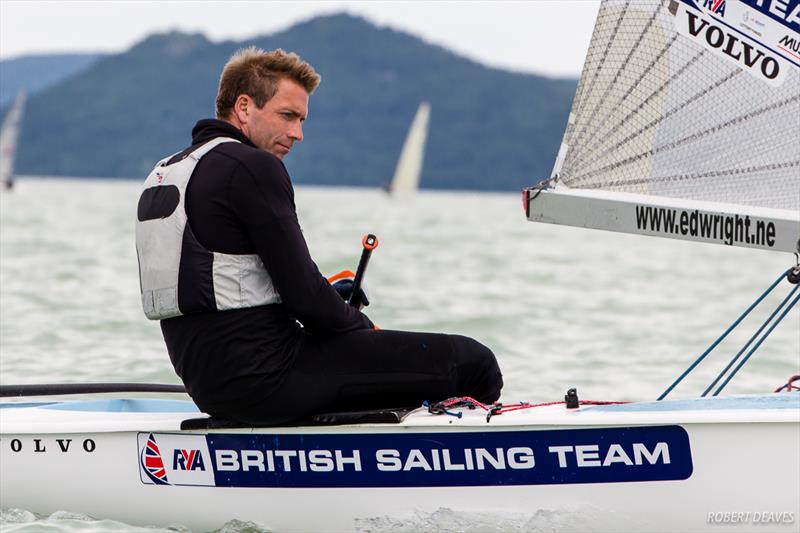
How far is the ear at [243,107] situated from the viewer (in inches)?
115

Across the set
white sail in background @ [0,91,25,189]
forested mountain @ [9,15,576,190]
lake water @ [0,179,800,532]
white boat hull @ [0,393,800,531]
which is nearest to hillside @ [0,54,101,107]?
forested mountain @ [9,15,576,190]

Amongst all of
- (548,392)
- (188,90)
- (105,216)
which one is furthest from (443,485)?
(188,90)

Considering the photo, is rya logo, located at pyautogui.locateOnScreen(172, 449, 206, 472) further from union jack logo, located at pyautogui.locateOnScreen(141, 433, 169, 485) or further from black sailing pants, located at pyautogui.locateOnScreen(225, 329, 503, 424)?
black sailing pants, located at pyautogui.locateOnScreen(225, 329, 503, 424)

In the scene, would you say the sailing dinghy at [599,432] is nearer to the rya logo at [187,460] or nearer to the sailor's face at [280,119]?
the rya logo at [187,460]

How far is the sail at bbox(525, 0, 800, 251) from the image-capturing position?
10.2ft

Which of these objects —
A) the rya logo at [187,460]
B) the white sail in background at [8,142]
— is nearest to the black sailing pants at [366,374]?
the rya logo at [187,460]

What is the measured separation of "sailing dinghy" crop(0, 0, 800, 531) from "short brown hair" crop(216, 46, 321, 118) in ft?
2.37

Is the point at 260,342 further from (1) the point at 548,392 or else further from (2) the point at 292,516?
(1) the point at 548,392

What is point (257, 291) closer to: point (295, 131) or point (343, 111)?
point (295, 131)

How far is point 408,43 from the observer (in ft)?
373

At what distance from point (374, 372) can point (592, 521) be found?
0.63 metres

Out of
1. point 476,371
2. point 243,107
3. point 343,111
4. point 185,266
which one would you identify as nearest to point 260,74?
point 243,107

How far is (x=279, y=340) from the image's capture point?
114 inches

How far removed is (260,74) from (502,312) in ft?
24.2
